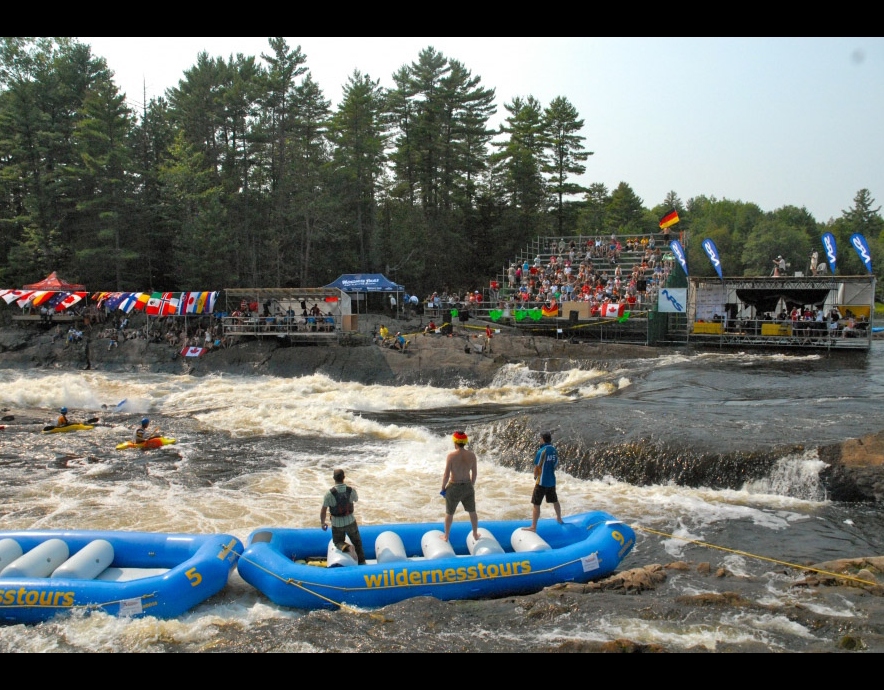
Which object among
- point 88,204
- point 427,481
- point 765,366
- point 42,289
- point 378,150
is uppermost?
point 378,150

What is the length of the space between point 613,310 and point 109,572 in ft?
87.2

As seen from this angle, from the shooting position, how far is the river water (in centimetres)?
785

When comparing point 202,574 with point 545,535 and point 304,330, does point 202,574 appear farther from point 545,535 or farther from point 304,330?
point 304,330

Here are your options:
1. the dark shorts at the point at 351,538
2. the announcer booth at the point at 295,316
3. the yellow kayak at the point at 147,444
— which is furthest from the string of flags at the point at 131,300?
the dark shorts at the point at 351,538

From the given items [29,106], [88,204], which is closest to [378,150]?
[88,204]

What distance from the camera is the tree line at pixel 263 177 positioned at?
41812 mm

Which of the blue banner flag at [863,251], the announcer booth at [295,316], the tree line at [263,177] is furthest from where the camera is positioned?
the tree line at [263,177]

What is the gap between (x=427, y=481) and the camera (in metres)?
15.3

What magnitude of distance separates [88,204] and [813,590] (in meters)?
42.8

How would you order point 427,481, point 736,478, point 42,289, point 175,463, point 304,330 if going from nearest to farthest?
point 736,478 → point 427,481 → point 175,463 → point 304,330 → point 42,289

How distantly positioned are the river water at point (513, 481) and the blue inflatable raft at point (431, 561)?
1.23 ft

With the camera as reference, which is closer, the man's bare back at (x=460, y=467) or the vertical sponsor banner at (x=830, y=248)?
the man's bare back at (x=460, y=467)

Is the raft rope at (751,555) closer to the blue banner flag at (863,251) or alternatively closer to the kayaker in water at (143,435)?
the kayaker in water at (143,435)

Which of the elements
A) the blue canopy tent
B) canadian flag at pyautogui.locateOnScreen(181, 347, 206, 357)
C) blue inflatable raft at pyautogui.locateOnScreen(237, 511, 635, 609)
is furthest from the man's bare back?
the blue canopy tent
